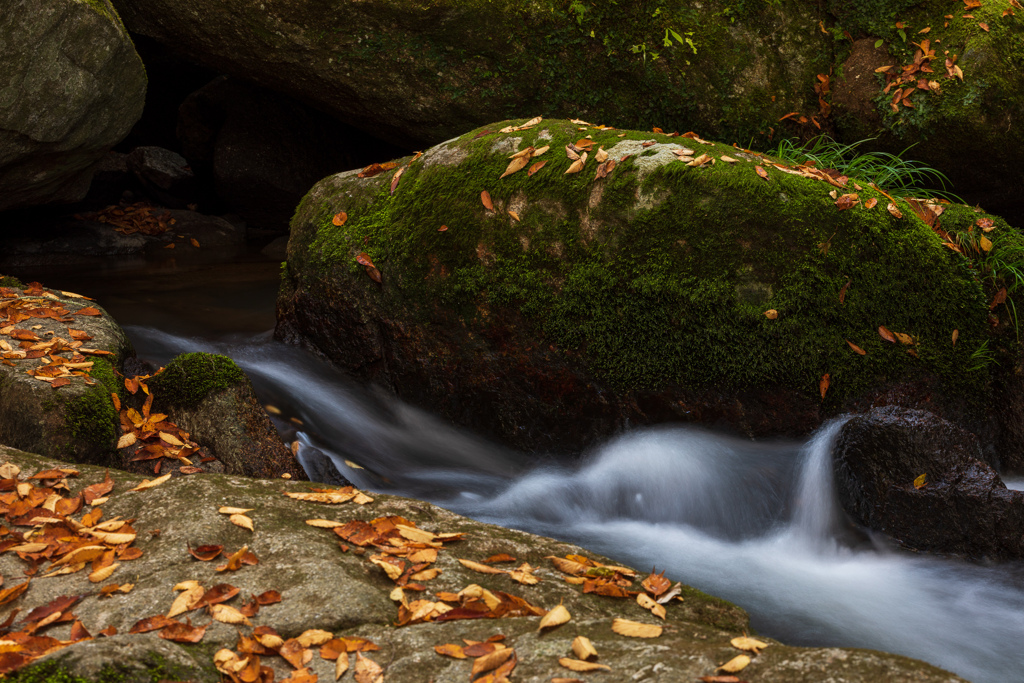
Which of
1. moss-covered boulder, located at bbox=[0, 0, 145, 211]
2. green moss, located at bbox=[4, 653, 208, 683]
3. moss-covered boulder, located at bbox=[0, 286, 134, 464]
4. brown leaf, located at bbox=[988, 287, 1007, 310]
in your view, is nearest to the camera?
green moss, located at bbox=[4, 653, 208, 683]

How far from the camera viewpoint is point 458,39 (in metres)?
7.30

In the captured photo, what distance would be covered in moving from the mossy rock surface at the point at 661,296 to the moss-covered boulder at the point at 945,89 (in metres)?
2.12

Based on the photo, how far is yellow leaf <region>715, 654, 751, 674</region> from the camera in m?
1.92

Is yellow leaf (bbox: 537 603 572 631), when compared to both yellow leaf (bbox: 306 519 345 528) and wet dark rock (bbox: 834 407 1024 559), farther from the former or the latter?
wet dark rock (bbox: 834 407 1024 559)

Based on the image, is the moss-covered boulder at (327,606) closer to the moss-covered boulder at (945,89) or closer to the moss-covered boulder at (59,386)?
the moss-covered boulder at (59,386)

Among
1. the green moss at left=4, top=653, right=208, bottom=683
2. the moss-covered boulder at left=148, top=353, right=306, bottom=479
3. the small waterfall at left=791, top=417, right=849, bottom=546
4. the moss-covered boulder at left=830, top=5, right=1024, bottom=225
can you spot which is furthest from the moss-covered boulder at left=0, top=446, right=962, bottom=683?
the moss-covered boulder at left=830, top=5, right=1024, bottom=225

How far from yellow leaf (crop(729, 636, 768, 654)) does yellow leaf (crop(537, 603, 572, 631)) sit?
498 mm

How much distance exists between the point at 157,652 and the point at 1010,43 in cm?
775

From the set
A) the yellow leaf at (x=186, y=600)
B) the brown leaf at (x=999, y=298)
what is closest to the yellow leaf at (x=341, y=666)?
the yellow leaf at (x=186, y=600)

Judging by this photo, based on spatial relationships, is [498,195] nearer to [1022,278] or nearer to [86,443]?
[86,443]

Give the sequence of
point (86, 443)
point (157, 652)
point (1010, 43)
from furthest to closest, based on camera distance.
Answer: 1. point (1010, 43)
2. point (86, 443)
3. point (157, 652)

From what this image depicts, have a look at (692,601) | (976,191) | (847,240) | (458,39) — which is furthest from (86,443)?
(976,191)

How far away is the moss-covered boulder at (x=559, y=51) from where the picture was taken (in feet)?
23.3

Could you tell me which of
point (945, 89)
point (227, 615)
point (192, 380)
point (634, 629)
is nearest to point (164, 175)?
point (192, 380)
